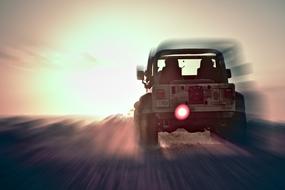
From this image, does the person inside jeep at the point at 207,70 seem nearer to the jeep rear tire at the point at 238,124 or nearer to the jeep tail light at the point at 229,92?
the jeep rear tire at the point at 238,124

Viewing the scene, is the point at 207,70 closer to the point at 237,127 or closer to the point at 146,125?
the point at 237,127

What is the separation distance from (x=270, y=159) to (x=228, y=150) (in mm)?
1712

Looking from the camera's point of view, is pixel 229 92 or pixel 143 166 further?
pixel 229 92

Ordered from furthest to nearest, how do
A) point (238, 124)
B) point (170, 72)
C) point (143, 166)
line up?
point (170, 72) → point (238, 124) → point (143, 166)

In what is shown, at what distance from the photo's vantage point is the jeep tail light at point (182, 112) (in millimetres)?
11258

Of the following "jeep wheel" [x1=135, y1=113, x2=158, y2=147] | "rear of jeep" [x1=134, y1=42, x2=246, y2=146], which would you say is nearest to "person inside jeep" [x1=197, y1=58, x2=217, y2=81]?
"rear of jeep" [x1=134, y1=42, x2=246, y2=146]

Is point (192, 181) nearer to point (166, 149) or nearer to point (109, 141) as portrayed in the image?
point (166, 149)

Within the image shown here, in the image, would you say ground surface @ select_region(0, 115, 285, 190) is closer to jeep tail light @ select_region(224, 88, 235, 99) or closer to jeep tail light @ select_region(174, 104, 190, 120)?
jeep tail light @ select_region(174, 104, 190, 120)

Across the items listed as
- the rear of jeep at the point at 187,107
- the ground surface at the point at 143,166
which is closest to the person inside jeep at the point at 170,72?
the rear of jeep at the point at 187,107

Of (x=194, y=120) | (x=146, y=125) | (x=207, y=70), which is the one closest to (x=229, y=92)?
(x=194, y=120)

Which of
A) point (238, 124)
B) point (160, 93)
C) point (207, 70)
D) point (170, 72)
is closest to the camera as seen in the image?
point (160, 93)

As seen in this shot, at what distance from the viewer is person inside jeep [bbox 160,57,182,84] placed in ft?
40.0

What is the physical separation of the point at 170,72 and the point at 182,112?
4.26 ft

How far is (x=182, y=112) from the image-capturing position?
11.3 meters
